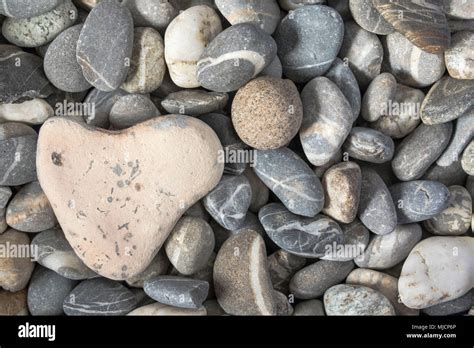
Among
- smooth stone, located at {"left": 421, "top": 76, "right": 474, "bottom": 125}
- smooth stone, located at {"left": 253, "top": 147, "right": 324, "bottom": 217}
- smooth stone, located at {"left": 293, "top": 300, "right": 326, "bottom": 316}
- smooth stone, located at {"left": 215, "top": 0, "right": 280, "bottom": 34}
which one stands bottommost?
smooth stone, located at {"left": 293, "top": 300, "right": 326, "bottom": 316}

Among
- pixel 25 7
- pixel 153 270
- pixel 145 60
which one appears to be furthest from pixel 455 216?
pixel 25 7

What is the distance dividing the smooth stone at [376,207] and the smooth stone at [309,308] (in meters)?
0.26

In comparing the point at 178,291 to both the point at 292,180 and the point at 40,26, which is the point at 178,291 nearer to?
the point at 292,180

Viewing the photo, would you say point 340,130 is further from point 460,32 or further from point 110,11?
point 110,11

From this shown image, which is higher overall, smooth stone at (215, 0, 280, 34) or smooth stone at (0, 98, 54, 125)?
smooth stone at (215, 0, 280, 34)

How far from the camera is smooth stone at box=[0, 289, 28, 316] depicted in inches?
60.1

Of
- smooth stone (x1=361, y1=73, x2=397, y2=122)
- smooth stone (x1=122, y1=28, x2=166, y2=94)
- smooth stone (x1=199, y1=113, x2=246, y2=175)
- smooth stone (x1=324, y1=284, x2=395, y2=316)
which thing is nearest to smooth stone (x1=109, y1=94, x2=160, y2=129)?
smooth stone (x1=122, y1=28, x2=166, y2=94)

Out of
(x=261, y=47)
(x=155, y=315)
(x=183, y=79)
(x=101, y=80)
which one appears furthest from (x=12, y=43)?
(x=155, y=315)

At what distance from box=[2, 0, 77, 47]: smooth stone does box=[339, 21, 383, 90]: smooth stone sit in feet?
2.58

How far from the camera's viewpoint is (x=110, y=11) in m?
1.48

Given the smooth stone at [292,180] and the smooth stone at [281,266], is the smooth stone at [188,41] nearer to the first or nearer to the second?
the smooth stone at [292,180]

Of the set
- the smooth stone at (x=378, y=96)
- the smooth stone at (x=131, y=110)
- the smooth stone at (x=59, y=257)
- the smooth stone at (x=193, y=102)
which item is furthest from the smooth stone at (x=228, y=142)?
the smooth stone at (x=59, y=257)

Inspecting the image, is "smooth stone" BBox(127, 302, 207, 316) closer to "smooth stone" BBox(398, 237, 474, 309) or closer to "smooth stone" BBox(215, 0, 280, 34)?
"smooth stone" BBox(398, 237, 474, 309)

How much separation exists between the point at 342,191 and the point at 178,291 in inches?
20.4
